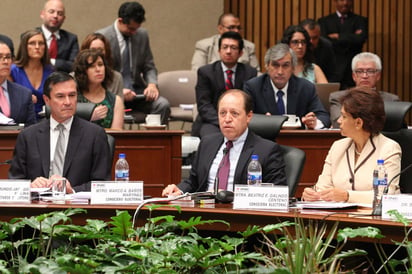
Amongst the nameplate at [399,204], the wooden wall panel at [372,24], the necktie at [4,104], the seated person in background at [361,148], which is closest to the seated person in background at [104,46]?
the necktie at [4,104]

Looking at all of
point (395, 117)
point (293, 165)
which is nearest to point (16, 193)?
point (293, 165)

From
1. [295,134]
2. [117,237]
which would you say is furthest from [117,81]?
[117,237]

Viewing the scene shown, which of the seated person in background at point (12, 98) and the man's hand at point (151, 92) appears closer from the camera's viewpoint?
the seated person in background at point (12, 98)

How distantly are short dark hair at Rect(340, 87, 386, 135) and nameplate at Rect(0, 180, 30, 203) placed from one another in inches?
64.6

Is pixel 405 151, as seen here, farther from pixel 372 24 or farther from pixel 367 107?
pixel 372 24

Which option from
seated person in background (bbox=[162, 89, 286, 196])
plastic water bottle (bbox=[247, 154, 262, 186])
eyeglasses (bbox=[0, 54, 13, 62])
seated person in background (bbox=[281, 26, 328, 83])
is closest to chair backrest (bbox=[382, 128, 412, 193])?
seated person in background (bbox=[162, 89, 286, 196])

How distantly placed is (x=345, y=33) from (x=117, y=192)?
6.00 metres

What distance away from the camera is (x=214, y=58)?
29.7ft

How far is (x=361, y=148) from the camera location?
4652 millimetres

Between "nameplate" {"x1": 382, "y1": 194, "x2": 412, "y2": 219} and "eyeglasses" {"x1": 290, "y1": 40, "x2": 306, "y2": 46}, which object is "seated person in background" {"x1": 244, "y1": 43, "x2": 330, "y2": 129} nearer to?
"eyeglasses" {"x1": 290, "y1": 40, "x2": 306, "y2": 46}

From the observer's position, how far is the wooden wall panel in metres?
10.4

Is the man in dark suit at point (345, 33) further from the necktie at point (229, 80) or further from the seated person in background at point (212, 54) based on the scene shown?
the necktie at point (229, 80)

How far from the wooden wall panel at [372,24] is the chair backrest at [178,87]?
1794 mm

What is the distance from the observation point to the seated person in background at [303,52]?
314 inches
